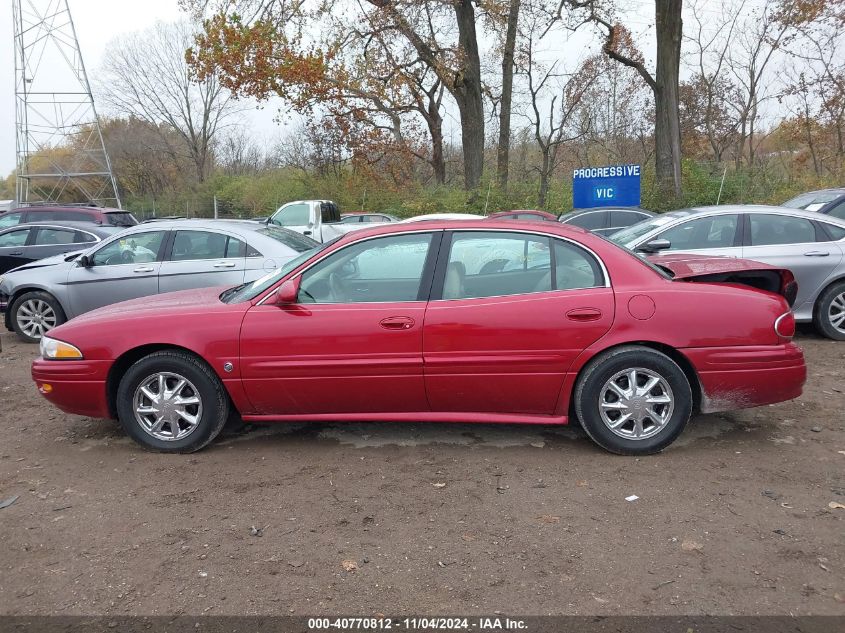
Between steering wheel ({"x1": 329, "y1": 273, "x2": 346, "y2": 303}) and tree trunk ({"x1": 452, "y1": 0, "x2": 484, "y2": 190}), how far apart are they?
19032 millimetres

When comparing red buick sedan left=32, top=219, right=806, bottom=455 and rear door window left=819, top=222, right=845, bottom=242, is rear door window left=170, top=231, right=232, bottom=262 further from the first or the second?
rear door window left=819, top=222, right=845, bottom=242

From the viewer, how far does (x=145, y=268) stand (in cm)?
748

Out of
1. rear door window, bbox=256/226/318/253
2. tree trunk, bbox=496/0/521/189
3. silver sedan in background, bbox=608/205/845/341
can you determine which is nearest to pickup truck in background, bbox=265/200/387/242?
rear door window, bbox=256/226/318/253

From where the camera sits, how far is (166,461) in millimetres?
4270

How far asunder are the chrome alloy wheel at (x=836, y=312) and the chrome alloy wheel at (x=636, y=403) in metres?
4.30

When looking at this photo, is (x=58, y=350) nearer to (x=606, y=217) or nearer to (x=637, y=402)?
(x=637, y=402)

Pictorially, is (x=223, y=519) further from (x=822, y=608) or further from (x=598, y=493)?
(x=822, y=608)

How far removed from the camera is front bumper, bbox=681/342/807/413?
402cm

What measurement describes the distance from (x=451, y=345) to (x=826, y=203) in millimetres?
7519

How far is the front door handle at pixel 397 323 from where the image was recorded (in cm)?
407

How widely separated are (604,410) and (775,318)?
1224mm

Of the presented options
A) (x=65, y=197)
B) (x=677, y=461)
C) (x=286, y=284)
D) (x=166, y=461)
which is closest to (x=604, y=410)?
(x=677, y=461)

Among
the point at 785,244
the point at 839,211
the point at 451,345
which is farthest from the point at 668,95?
the point at 451,345

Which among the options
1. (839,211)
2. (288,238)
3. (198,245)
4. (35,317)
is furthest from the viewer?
(839,211)
